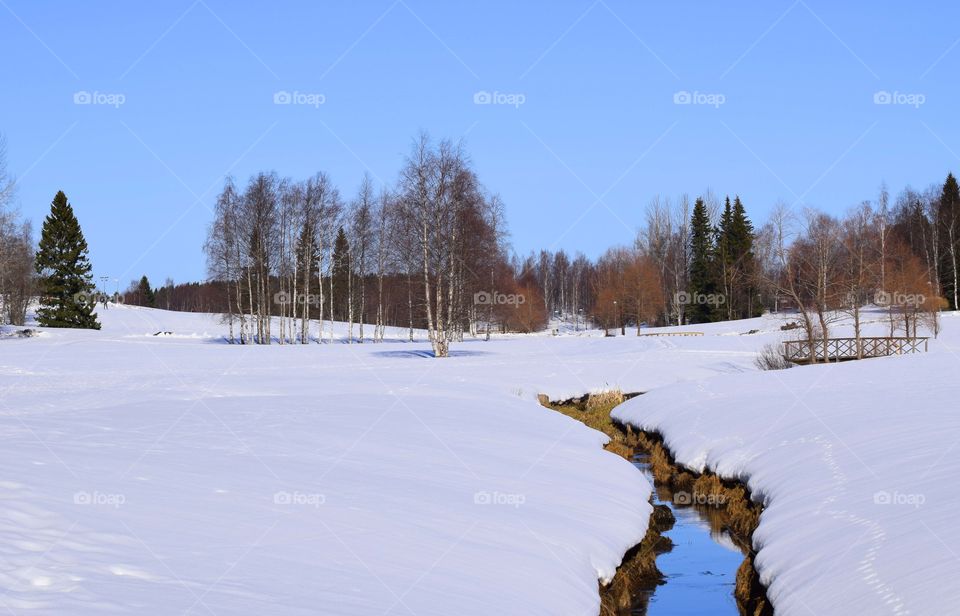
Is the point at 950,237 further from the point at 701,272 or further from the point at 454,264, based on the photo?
the point at 454,264

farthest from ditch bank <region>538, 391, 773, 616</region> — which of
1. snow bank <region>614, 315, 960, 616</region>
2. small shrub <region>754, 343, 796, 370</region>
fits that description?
small shrub <region>754, 343, 796, 370</region>

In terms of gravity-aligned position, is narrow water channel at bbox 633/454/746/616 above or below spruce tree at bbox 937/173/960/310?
below

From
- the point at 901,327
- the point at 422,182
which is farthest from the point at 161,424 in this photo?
the point at 901,327

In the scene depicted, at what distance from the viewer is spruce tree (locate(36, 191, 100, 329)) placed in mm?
59250

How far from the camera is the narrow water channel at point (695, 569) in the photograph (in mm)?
9086

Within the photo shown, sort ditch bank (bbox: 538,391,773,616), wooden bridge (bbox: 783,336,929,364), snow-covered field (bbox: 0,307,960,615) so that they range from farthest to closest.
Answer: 1. wooden bridge (bbox: 783,336,929,364)
2. ditch bank (bbox: 538,391,773,616)
3. snow-covered field (bbox: 0,307,960,615)

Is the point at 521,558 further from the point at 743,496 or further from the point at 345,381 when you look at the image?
the point at 345,381

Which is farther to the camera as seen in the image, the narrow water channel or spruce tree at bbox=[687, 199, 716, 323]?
spruce tree at bbox=[687, 199, 716, 323]

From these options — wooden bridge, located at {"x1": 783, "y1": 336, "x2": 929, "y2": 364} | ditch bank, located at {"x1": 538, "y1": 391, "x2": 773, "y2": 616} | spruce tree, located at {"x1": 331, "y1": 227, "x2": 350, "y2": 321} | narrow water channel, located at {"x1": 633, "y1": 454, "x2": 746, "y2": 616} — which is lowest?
narrow water channel, located at {"x1": 633, "y1": 454, "x2": 746, "y2": 616}

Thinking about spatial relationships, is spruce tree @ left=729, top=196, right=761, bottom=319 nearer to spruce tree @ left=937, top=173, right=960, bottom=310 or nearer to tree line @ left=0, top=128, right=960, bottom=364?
tree line @ left=0, top=128, right=960, bottom=364

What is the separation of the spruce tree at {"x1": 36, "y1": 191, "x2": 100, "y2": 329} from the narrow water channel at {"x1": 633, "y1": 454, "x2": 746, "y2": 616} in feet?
184

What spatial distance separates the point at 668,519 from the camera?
12.4m

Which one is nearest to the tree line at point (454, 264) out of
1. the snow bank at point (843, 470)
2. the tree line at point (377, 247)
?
the tree line at point (377, 247)

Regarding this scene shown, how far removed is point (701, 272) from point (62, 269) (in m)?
55.4
